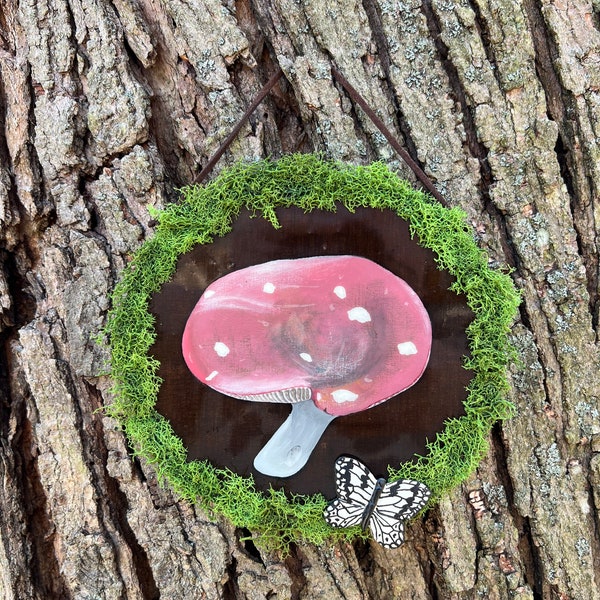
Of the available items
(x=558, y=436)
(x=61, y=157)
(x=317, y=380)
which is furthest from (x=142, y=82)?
(x=558, y=436)

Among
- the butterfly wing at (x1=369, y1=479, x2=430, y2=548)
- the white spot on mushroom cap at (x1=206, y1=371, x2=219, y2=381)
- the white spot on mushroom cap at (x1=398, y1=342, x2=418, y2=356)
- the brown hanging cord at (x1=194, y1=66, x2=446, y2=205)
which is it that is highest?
the brown hanging cord at (x1=194, y1=66, x2=446, y2=205)

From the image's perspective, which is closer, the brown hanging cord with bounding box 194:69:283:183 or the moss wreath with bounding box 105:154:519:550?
the moss wreath with bounding box 105:154:519:550

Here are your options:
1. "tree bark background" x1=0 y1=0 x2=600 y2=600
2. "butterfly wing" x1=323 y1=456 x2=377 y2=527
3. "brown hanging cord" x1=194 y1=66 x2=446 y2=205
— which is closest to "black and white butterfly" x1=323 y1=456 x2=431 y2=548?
"butterfly wing" x1=323 y1=456 x2=377 y2=527

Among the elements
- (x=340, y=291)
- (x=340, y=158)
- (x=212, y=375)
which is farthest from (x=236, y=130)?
(x=212, y=375)

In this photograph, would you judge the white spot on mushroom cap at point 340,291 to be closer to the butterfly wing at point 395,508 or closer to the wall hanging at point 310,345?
the wall hanging at point 310,345

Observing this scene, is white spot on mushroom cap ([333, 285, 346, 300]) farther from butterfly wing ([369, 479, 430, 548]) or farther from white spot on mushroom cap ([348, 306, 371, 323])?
butterfly wing ([369, 479, 430, 548])

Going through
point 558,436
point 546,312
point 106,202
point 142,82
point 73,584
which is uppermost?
point 142,82

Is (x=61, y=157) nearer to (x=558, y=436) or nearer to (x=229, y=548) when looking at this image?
(x=229, y=548)

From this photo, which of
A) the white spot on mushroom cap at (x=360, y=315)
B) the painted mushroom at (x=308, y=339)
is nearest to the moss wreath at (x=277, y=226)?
the painted mushroom at (x=308, y=339)
